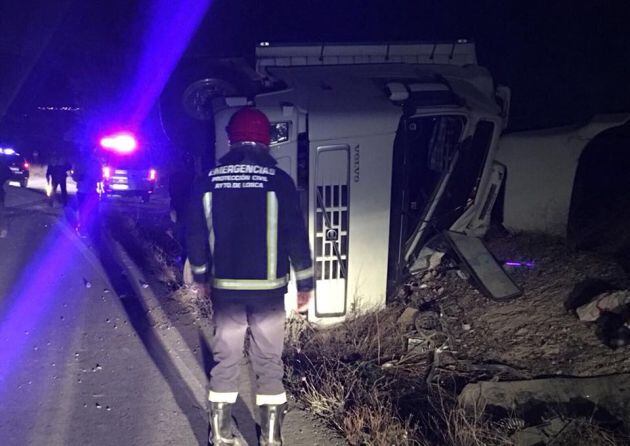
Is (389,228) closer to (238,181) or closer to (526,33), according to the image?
(238,181)

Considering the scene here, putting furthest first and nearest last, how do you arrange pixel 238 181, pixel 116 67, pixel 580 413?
pixel 116 67, pixel 580 413, pixel 238 181

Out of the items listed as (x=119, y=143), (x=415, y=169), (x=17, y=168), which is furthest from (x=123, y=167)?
(x=415, y=169)

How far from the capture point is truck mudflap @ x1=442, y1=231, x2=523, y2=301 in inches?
217

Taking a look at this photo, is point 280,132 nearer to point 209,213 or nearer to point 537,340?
point 209,213

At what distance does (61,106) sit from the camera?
100ft

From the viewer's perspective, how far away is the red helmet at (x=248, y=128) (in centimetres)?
344

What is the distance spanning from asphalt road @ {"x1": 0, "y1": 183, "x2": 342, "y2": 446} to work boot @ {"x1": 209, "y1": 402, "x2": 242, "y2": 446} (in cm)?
19

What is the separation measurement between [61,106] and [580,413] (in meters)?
31.6

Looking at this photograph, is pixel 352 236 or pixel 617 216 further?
pixel 617 216

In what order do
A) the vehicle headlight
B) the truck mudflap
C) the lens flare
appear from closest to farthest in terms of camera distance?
1. the vehicle headlight
2. the truck mudflap
3. the lens flare

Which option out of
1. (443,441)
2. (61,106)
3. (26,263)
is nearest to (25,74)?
(61,106)

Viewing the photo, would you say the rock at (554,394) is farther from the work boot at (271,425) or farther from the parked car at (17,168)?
the parked car at (17,168)

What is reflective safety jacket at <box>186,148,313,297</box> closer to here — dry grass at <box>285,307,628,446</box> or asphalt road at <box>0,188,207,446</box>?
dry grass at <box>285,307,628,446</box>

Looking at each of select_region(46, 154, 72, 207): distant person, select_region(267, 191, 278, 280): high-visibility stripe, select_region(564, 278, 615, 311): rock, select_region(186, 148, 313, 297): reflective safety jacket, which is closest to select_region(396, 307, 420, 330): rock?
select_region(564, 278, 615, 311): rock
